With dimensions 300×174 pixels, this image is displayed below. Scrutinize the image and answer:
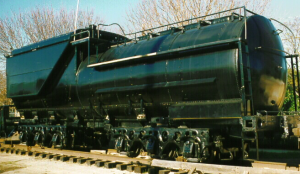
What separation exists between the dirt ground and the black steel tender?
1.07m

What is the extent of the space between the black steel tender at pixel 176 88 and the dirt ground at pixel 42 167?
107 centimetres

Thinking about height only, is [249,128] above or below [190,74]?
below

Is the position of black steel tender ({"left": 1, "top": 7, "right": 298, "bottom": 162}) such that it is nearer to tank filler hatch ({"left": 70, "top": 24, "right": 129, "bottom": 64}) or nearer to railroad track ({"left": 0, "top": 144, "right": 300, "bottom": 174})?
tank filler hatch ({"left": 70, "top": 24, "right": 129, "bottom": 64})

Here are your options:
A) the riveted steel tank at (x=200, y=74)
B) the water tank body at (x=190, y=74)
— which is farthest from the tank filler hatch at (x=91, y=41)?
the riveted steel tank at (x=200, y=74)

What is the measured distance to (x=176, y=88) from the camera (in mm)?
7484

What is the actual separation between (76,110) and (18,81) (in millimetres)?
3477

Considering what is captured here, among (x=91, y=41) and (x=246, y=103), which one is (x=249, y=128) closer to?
(x=246, y=103)

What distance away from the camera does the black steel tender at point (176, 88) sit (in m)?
6.67

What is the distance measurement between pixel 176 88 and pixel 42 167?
168 inches

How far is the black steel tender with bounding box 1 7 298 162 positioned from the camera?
6672 millimetres

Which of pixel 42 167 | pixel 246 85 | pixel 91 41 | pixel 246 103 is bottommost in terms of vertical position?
pixel 42 167

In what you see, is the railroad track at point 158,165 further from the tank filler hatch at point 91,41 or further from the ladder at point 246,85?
the tank filler hatch at point 91,41

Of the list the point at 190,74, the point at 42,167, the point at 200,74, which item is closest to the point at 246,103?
the point at 200,74

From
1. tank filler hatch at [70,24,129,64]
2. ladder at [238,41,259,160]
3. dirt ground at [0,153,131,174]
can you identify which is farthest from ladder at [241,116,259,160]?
tank filler hatch at [70,24,129,64]
